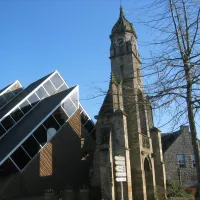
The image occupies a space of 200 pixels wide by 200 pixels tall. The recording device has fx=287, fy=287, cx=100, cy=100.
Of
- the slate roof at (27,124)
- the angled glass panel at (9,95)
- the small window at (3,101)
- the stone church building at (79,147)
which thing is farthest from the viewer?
the angled glass panel at (9,95)

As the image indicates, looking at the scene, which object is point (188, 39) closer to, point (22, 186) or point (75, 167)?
point (22, 186)

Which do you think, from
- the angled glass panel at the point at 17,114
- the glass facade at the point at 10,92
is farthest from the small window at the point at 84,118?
the glass facade at the point at 10,92

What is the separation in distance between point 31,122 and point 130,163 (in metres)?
8.36

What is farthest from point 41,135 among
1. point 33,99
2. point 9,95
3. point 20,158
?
point 9,95

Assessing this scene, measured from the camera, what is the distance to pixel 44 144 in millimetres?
21234

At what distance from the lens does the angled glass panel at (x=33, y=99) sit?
2635cm

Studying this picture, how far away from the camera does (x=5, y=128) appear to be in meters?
23.5

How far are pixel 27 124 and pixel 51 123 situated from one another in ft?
6.35

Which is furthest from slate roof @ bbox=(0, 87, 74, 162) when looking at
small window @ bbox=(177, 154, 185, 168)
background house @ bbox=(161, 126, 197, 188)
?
small window @ bbox=(177, 154, 185, 168)

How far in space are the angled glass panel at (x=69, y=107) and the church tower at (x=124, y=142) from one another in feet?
11.3

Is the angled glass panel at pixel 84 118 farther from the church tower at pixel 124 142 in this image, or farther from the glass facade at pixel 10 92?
the glass facade at pixel 10 92

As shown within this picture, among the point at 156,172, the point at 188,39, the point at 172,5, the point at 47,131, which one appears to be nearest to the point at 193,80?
the point at 188,39

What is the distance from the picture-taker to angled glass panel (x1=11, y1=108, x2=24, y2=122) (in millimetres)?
24359

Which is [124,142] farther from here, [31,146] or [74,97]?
[74,97]
